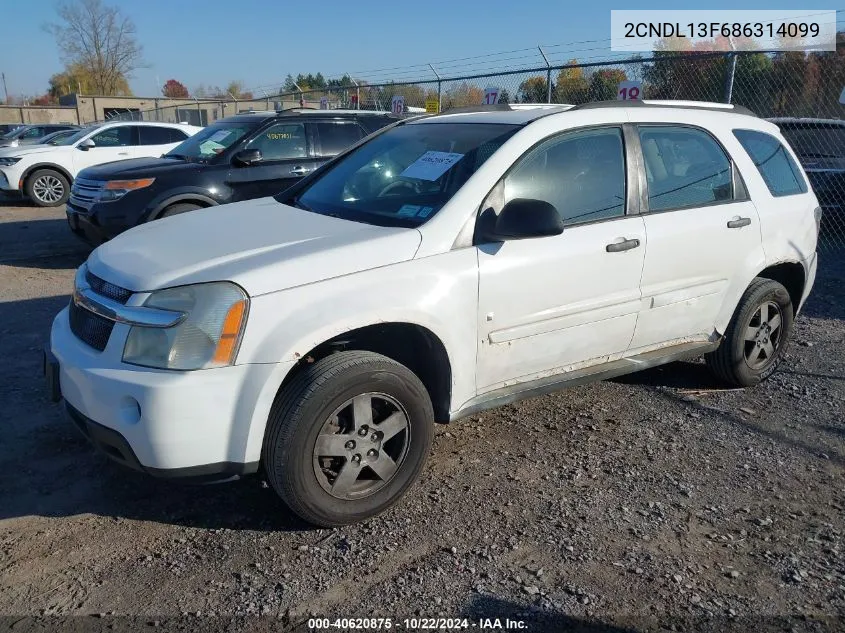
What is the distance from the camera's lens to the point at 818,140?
9.62 metres

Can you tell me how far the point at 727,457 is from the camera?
13.2 feet

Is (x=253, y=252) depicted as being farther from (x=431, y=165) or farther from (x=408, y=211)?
(x=431, y=165)

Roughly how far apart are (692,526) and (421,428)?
4.35 ft

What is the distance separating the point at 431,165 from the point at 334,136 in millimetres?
5214

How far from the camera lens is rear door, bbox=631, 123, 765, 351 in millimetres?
4105

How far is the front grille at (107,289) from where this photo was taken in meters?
3.06

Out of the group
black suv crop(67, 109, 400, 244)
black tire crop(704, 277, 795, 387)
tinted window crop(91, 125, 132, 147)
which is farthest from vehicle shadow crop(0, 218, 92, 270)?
black tire crop(704, 277, 795, 387)

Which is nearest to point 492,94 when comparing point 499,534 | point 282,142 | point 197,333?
point 282,142

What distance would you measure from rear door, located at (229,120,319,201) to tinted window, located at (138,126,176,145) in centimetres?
669

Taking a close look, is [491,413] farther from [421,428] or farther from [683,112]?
[683,112]

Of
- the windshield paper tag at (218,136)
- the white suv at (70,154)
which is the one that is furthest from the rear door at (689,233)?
the white suv at (70,154)

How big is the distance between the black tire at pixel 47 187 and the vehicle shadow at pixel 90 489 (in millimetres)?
10550

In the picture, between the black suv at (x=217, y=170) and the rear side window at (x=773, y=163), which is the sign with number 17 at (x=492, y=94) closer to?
the black suv at (x=217, y=170)

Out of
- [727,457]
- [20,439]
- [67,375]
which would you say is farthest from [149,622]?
[727,457]
